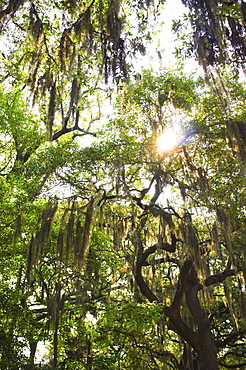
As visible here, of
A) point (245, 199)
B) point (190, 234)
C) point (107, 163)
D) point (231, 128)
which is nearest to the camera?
point (231, 128)

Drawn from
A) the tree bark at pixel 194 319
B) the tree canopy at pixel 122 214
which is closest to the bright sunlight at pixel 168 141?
the tree canopy at pixel 122 214

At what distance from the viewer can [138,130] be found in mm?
9164

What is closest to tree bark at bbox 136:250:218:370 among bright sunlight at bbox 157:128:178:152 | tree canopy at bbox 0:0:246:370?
tree canopy at bbox 0:0:246:370

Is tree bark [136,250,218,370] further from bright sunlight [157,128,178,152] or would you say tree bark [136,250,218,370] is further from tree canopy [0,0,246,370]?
bright sunlight [157,128,178,152]

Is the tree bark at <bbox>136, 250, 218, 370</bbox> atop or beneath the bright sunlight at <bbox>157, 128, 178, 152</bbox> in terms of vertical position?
beneath

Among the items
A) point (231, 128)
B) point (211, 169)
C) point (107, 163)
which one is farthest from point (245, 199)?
point (107, 163)

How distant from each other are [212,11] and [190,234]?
478 cm

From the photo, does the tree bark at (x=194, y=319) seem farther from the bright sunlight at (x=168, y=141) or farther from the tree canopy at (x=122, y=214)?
the bright sunlight at (x=168, y=141)

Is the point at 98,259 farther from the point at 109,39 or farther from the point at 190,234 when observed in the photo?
the point at 109,39

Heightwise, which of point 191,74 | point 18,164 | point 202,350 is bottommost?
point 202,350

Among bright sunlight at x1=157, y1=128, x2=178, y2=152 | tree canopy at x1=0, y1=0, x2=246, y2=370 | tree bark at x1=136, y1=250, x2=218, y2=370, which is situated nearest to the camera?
tree canopy at x1=0, y1=0, x2=246, y2=370

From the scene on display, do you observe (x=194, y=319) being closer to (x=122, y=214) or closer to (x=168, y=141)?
(x=122, y=214)

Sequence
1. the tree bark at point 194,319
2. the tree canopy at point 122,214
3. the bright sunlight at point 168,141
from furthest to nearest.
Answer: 1. the bright sunlight at point 168,141
2. the tree bark at point 194,319
3. the tree canopy at point 122,214

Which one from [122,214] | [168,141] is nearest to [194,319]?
[122,214]
